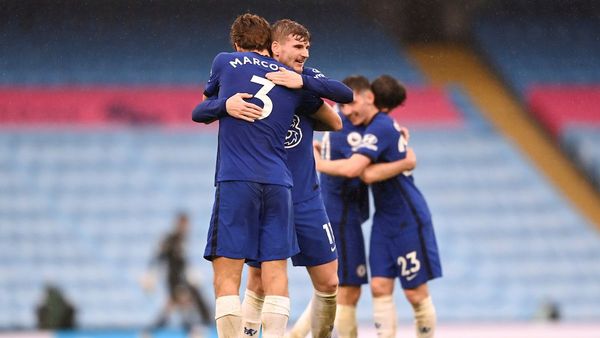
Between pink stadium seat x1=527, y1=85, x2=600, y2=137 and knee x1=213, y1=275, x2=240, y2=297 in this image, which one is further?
pink stadium seat x1=527, y1=85, x2=600, y2=137

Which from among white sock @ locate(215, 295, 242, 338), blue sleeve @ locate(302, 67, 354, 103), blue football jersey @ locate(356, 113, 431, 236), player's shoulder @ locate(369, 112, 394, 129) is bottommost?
white sock @ locate(215, 295, 242, 338)

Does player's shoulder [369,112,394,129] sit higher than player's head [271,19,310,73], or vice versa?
player's head [271,19,310,73]

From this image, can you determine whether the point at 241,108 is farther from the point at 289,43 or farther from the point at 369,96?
the point at 369,96

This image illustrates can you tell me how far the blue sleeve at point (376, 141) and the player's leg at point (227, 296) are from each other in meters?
1.98

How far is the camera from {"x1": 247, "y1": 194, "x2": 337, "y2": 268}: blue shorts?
625 cm

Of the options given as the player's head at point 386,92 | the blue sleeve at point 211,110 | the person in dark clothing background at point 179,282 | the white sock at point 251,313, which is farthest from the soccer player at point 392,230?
the person in dark clothing background at point 179,282

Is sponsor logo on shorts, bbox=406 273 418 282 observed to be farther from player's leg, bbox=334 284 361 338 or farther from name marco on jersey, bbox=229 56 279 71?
name marco on jersey, bbox=229 56 279 71

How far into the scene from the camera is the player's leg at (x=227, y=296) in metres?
5.66

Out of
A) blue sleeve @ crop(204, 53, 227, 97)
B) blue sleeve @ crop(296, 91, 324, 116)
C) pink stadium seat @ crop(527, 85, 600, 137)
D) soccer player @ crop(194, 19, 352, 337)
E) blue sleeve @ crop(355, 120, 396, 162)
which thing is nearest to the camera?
blue sleeve @ crop(204, 53, 227, 97)

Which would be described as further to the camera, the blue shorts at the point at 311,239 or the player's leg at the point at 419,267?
the player's leg at the point at 419,267

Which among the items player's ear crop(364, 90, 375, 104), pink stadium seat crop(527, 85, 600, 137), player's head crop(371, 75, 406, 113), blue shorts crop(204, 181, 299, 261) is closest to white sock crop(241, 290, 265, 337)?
blue shorts crop(204, 181, 299, 261)

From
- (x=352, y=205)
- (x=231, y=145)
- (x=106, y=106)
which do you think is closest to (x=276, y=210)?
(x=231, y=145)

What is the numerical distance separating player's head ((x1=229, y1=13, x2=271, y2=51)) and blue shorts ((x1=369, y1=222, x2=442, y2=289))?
233 centimetres

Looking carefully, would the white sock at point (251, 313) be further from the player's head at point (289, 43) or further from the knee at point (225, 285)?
the player's head at point (289, 43)
